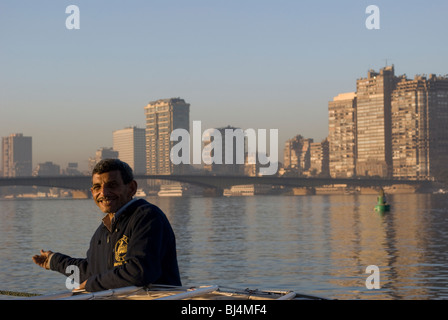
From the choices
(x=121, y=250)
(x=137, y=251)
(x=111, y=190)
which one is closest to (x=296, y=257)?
(x=111, y=190)

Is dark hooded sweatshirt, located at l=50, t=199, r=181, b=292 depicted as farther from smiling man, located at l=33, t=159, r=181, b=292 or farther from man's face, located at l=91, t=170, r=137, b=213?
man's face, located at l=91, t=170, r=137, b=213

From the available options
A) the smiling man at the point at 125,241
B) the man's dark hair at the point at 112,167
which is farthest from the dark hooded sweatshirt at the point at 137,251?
the man's dark hair at the point at 112,167

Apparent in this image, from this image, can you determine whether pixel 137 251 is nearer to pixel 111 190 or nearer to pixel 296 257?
pixel 111 190

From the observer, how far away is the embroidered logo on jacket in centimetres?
630

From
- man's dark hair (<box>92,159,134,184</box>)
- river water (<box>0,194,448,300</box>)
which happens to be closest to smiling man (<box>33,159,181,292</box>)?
man's dark hair (<box>92,159,134,184</box>)

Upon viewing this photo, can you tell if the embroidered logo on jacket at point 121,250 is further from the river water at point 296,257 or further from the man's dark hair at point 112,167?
the river water at point 296,257

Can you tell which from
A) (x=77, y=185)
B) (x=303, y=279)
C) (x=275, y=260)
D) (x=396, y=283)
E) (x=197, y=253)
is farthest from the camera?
(x=77, y=185)

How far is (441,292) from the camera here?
2948 cm

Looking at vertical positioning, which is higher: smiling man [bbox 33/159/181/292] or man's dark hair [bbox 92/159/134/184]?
man's dark hair [bbox 92/159/134/184]

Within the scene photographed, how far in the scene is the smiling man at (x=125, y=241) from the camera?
20.0ft

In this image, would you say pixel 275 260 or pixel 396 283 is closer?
pixel 396 283
